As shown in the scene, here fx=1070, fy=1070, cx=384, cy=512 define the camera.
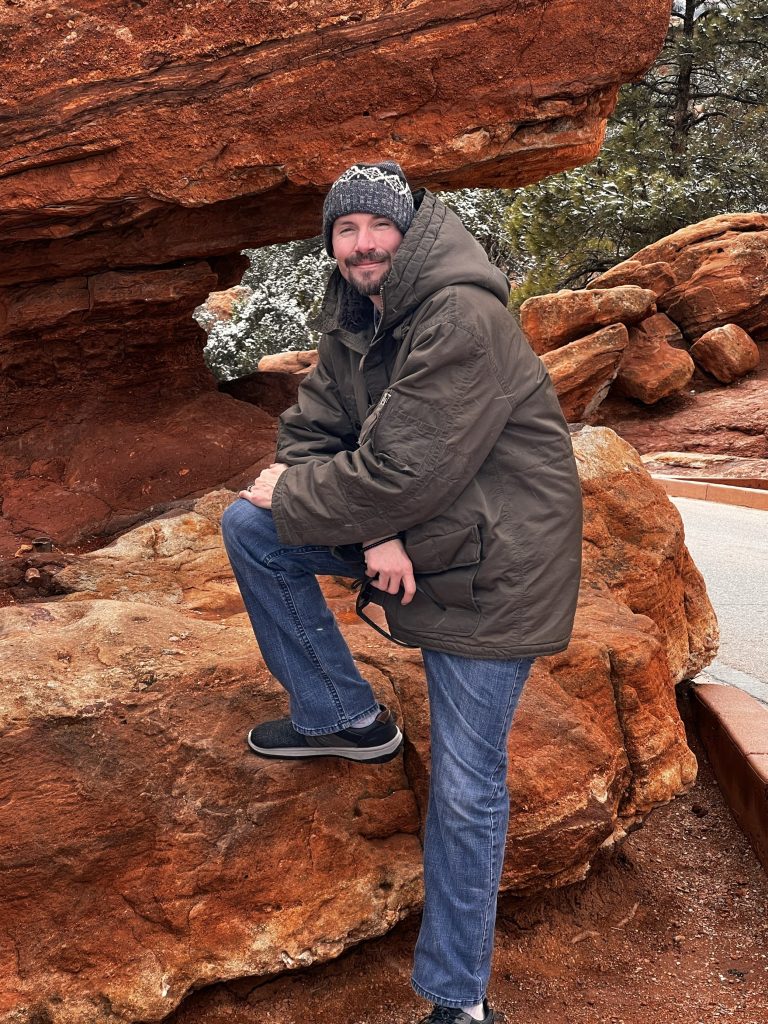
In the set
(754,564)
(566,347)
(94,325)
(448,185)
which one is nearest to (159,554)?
(94,325)

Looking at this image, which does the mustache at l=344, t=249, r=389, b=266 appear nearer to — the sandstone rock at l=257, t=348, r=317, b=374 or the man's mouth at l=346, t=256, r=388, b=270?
the man's mouth at l=346, t=256, r=388, b=270

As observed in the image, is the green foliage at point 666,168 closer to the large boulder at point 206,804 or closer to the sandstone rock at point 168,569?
the sandstone rock at point 168,569

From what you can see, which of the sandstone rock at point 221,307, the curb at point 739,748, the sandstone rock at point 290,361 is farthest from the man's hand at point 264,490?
the sandstone rock at point 221,307

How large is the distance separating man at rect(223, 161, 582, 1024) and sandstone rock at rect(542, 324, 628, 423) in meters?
13.1

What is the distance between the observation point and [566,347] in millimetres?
16094

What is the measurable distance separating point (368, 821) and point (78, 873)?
35.5 inches

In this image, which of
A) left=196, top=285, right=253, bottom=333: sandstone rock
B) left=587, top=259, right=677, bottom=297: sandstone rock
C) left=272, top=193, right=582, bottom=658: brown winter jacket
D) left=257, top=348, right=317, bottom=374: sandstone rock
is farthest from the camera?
left=196, top=285, right=253, bottom=333: sandstone rock

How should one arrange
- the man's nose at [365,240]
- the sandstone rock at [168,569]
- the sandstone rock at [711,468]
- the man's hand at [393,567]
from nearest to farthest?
the man's hand at [393,567]
the man's nose at [365,240]
the sandstone rock at [168,569]
the sandstone rock at [711,468]

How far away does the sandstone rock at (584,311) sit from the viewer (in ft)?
54.0

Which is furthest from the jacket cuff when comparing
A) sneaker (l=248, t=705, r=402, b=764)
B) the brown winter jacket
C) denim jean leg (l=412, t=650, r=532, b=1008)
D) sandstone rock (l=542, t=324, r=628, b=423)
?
sandstone rock (l=542, t=324, r=628, b=423)

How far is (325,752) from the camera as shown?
132 inches

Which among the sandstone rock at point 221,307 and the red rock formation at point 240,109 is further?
the sandstone rock at point 221,307

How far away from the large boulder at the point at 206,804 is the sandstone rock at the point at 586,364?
12134 mm

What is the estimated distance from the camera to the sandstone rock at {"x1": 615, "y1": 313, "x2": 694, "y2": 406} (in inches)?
651
